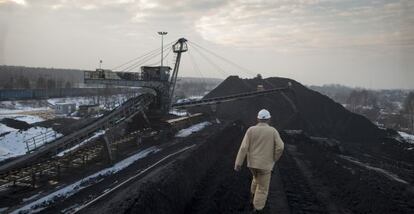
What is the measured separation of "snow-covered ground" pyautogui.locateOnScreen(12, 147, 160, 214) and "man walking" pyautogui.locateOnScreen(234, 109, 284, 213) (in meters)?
8.86

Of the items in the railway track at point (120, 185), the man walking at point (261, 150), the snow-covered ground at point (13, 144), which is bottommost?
the snow-covered ground at point (13, 144)

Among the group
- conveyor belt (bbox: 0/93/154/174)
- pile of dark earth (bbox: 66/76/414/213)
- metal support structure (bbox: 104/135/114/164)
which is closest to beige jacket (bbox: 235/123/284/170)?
pile of dark earth (bbox: 66/76/414/213)

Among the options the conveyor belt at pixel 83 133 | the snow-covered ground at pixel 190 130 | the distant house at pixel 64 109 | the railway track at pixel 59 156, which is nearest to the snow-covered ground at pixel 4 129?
the conveyor belt at pixel 83 133

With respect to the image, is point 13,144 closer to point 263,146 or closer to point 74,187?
point 74,187

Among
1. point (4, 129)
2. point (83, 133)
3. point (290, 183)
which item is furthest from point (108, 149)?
point (4, 129)

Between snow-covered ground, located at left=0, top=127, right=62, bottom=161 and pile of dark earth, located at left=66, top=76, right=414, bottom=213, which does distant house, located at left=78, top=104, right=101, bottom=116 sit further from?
pile of dark earth, located at left=66, top=76, right=414, bottom=213

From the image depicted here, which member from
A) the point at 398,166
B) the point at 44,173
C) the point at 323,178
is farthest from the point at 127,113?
the point at 398,166

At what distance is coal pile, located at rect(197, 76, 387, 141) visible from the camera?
1635 inches

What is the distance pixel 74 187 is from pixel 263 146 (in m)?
11.3

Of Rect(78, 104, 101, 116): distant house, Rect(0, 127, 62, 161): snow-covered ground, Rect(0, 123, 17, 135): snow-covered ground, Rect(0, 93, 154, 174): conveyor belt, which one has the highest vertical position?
Rect(0, 93, 154, 174): conveyor belt

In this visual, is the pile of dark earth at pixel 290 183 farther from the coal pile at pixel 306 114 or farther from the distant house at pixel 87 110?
the distant house at pixel 87 110

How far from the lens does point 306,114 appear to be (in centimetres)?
4428

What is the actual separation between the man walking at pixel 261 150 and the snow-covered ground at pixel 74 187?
29.1 ft

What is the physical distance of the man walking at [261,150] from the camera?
23.6ft
